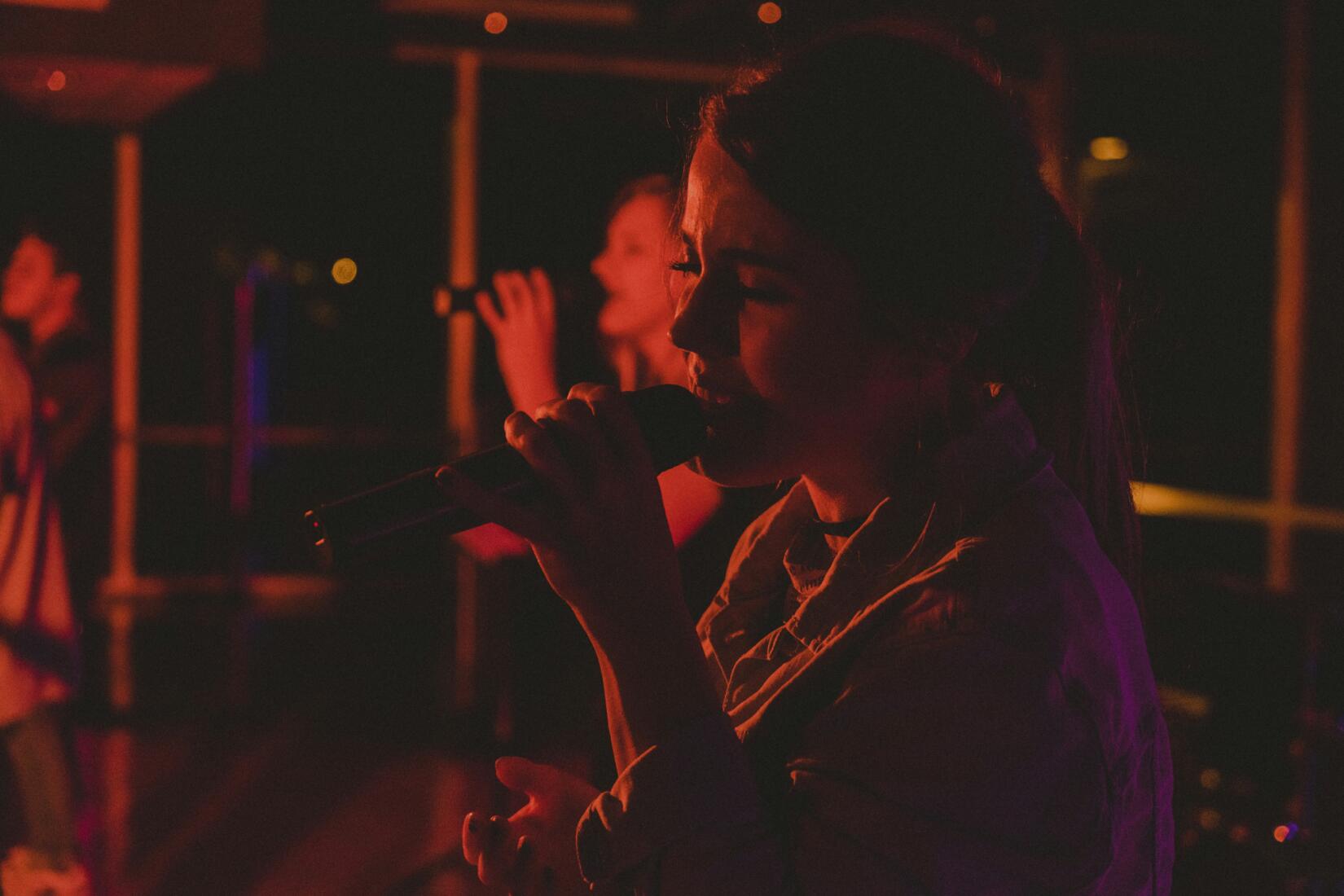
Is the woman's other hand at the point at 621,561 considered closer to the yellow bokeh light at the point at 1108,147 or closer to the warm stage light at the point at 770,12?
the warm stage light at the point at 770,12

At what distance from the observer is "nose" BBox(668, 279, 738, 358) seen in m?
0.85

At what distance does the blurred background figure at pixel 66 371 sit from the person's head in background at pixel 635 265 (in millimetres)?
2335

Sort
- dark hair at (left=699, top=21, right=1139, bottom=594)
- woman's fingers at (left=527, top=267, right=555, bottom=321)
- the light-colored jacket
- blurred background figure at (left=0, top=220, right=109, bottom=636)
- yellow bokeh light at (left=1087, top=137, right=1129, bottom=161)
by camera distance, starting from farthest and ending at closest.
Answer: yellow bokeh light at (left=1087, top=137, right=1129, bottom=161) → blurred background figure at (left=0, top=220, right=109, bottom=636) → woman's fingers at (left=527, top=267, right=555, bottom=321) → dark hair at (left=699, top=21, right=1139, bottom=594) → the light-colored jacket

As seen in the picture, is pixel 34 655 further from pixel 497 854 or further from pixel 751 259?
pixel 751 259

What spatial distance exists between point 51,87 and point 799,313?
16.2ft

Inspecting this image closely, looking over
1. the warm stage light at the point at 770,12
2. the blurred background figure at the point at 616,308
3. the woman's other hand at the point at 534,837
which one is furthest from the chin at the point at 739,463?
the warm stage light at the point at 770,12

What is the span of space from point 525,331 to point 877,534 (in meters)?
1.69

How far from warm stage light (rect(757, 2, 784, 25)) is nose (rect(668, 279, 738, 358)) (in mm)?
3819

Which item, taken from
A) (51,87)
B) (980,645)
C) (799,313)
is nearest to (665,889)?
(980,645)

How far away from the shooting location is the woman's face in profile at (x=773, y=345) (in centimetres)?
82

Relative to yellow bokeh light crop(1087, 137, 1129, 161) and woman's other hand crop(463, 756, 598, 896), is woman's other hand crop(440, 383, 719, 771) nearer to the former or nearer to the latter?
woman's other hand crop(463, 756, 598, 896)

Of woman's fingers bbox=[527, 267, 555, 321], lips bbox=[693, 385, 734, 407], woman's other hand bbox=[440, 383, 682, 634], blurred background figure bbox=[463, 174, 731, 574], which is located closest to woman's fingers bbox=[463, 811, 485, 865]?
woman's other hand bbox=[440, 383, 682, 634]

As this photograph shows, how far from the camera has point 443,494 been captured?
848mm

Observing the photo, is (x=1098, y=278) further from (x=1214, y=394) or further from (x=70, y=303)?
(x=1214, y=394)
